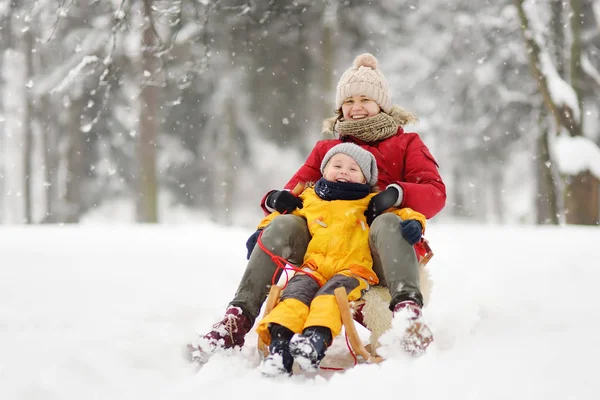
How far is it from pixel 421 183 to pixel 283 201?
747 millimetres

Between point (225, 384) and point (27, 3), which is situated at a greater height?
point (27, 3)

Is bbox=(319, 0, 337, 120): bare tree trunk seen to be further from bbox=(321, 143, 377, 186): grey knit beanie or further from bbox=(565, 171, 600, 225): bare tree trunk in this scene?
bbox=(321, 143, 377, 186): grey knit beanie

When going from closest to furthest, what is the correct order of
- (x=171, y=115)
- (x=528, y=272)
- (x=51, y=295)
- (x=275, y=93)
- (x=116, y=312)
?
(x=116, y=312)
(x=51, y=295)
(x=528, y=272)
(x=275, y=93)
(x=171, y=115)

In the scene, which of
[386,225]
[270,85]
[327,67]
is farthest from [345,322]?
[270,85]

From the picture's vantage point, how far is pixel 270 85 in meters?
10.0

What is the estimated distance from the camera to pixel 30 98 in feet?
49.1

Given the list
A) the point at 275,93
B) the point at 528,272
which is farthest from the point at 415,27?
the point at 528,272

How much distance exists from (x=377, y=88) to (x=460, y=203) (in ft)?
51.3

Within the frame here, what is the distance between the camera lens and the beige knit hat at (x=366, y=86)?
11.0 ft

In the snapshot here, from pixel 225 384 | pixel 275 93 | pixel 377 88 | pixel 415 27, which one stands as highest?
pixel 415 27

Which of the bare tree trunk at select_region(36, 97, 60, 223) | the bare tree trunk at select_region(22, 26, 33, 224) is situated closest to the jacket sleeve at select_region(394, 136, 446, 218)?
the bare tree trunk at select_region(36, 97, 60, 223)

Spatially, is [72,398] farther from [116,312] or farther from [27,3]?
[27,3]

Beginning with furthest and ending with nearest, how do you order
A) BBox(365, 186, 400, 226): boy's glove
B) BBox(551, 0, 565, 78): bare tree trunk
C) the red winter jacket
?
1. BBox(551, 0, 565, 78): bare tree trunk
2. the red winter jacket
3. BBox(365, 186, 400, 226): boy's glove

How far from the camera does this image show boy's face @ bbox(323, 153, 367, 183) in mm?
2859
